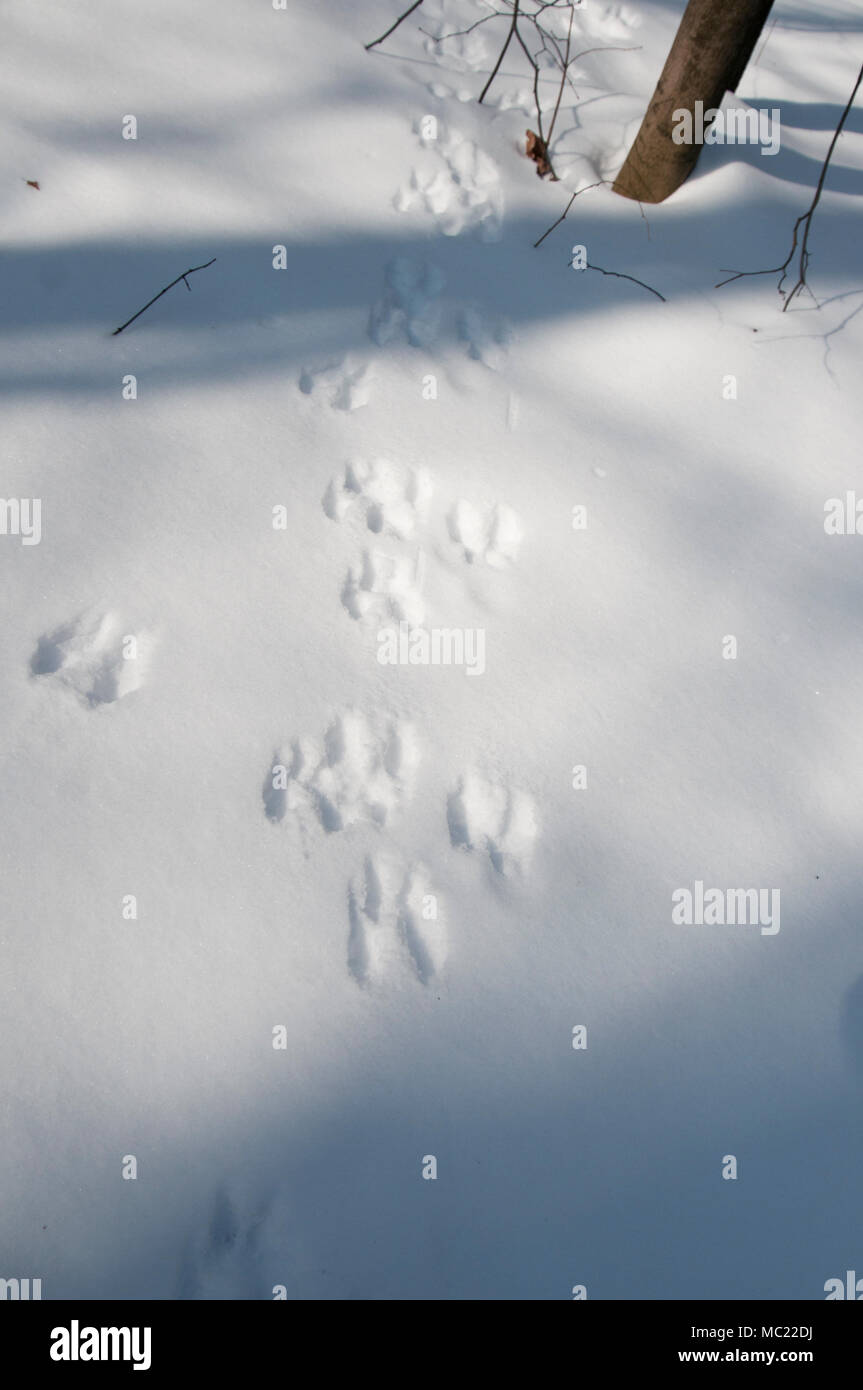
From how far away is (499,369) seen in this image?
1.78 m

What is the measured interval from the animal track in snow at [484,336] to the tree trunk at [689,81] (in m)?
0.61

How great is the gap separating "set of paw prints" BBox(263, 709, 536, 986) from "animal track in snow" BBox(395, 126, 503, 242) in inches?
52.1

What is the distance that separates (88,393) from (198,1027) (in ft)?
4.00

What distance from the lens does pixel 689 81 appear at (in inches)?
72.4

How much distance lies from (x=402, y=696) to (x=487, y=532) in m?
0.40

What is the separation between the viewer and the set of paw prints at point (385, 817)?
1.26 m

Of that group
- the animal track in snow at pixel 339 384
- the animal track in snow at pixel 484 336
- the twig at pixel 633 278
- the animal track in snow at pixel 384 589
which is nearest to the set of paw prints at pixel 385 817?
the animal track in snow at pixel 384 589

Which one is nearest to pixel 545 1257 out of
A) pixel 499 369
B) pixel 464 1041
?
pixel 464 1041

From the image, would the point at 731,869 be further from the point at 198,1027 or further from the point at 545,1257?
the point at 198,1027

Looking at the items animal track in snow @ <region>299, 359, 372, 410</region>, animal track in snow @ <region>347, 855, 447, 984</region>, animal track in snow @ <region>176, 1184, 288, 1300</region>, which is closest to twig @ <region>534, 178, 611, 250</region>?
animal track in snow @ <region>299, 359, 372, 410</region>

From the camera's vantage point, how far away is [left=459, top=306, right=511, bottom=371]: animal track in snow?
5.86 feet

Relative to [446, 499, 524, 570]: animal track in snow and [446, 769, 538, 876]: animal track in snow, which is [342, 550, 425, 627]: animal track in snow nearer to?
[446, 499, 524, 570]: animal track in snow

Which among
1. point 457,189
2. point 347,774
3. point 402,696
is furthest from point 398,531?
point 457,189
